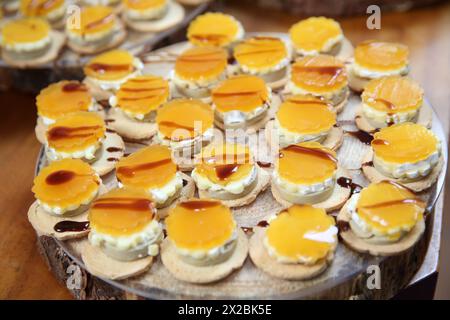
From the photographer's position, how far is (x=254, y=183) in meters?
2.49

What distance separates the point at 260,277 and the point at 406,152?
771 mm

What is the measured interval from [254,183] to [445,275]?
937 mm

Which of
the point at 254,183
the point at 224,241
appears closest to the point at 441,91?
the point at 254,183

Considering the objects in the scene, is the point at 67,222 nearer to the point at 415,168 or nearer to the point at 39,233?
the point at 39,233

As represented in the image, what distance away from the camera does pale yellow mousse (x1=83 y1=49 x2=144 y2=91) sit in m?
3.04

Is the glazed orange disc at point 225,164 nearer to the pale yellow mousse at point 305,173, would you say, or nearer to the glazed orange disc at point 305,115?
the pale yellow mousse at point 305,173

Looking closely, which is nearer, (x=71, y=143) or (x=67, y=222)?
(x=67, y=222)

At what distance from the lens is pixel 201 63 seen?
300 cm

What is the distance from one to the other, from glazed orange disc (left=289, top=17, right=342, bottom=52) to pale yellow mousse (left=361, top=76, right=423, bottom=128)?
43 centimetres

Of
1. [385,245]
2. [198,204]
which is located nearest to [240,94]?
[198,204]

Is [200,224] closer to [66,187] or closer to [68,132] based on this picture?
[66,187]

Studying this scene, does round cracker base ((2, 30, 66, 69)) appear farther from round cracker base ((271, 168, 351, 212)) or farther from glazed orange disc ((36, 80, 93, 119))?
round cracker base ((271, 168, 351, 212))

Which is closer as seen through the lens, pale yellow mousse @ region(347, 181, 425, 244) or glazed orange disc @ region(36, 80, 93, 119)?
pale yellow mousse @ region(347, 181, 425, 244)

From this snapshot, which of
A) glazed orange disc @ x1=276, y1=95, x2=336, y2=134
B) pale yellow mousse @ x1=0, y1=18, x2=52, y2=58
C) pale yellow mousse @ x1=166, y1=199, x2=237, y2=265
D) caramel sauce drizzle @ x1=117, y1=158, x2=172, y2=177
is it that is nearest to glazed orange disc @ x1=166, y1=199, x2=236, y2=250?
pale yellow mousse @ x1=166, y1=199, x2=237, y2=265
